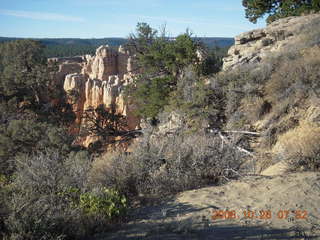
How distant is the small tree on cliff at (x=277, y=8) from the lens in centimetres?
1680

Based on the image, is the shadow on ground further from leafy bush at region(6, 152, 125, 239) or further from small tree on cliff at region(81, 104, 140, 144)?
small tree on cliff at region(81, 104, 140, 144)

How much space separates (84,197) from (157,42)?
11618 mm

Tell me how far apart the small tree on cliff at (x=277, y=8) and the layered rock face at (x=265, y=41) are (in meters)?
3.09

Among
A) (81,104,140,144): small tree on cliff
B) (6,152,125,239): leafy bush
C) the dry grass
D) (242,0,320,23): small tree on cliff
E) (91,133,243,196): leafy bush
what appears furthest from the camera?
(242,0,320,23): small tree on cliff

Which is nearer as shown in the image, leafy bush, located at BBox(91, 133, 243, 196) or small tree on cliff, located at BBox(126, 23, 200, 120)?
leafy bush, located at BBox(91, 133, 243, 196)

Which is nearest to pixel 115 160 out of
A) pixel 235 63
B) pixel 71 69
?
pixel 235 63

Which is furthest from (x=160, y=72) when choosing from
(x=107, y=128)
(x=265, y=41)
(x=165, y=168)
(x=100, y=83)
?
(x=100, y=83)

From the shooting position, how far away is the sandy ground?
3.38 metres
